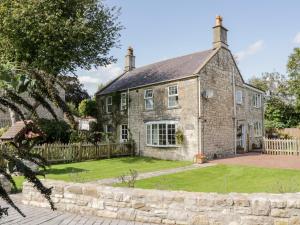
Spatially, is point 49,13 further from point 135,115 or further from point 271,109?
point 271,109

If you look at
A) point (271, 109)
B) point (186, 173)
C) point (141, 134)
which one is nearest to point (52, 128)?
point (141, 134)

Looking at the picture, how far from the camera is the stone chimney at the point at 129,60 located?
1339 inches

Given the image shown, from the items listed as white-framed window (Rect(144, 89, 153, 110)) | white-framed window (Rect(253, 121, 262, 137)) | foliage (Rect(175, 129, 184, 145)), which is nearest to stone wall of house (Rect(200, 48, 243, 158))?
foliage (Rect(175, 129, 184, 145))

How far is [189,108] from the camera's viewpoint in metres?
22.5

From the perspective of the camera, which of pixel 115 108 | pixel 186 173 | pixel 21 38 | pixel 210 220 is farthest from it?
pixel 115 108

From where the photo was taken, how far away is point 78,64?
26297 mm

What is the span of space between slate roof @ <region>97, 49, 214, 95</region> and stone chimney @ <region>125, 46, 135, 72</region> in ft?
2.42

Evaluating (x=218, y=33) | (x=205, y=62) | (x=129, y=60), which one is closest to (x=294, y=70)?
(x=218, y=33)

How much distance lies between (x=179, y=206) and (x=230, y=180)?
703cm

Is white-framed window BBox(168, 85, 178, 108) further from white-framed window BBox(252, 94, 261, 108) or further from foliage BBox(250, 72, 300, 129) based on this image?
foliage BBox(250, 72, 300, 129)

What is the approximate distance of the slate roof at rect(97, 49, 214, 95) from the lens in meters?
24.2

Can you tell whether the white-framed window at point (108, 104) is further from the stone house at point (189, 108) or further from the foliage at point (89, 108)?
the foliage at point (89, 108)

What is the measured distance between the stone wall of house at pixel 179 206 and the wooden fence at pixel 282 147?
17891mm

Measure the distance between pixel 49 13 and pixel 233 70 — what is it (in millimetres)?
15142
